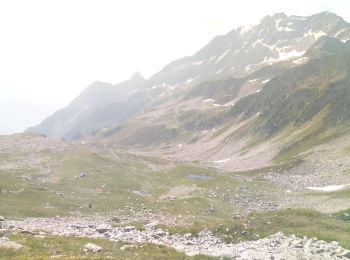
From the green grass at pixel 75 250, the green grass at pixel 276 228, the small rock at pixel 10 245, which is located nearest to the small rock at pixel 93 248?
the green grass at pixel 75 250

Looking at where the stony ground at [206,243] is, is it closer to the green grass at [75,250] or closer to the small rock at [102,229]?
the small rock at [102,229]

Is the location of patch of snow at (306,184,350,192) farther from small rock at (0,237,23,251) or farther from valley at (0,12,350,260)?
small rock at (0,237,23,251)

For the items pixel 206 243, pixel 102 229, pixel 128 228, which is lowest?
pixel 206 243

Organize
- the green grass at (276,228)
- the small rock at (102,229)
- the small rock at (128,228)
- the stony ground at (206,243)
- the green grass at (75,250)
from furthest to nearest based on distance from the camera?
the small rock at (128,228), the small rock at (102,229), the green grass at (276,228), the stony ground at (206,243), the green grass at (75,250)

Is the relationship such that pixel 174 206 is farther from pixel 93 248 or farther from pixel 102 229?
pixel 93 248

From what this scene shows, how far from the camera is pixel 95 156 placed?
12025 centimetres


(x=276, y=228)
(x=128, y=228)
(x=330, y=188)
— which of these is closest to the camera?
(x=276, y=228)

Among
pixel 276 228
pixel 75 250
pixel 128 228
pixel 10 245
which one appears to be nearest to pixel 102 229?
pixel 128 228

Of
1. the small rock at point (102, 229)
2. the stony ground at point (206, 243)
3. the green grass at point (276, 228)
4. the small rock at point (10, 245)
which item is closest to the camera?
the small rock at point (10, 245)

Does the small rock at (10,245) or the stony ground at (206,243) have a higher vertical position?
the small rock at (10,245)

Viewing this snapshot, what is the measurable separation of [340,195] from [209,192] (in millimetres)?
21142

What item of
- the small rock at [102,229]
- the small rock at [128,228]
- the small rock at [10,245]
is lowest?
the small rock at [128,228]

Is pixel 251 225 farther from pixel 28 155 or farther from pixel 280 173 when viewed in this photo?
pixel 28 155

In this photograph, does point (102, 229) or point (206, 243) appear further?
point (102, 229)
